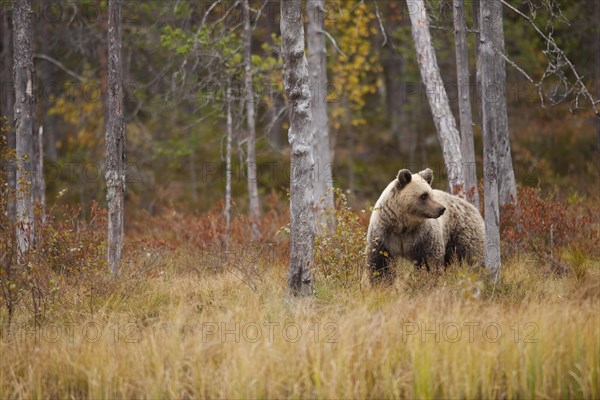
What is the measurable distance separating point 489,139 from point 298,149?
2.16 meters

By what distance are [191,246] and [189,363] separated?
6696mm

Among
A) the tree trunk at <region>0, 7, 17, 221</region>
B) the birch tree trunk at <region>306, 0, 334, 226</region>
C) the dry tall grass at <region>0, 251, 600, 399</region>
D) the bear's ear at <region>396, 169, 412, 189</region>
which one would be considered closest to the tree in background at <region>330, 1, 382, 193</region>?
the birch tree trunk at <region>306, 0, 334, 226</region>

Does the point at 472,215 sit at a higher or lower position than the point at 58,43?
lower

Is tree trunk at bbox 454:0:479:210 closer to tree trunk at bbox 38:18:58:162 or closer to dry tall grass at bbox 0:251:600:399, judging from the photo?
dry tall grass at bbox 0:251:600:399

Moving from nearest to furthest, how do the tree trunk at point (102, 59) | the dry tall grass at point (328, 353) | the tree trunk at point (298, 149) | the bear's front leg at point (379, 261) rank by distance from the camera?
1. the dry tall grass at point (328, 353)
2. the tree trunk at point (298, 149)
3. the bear's front leg at point (379, 261)
4. the tree trunk at point (102, 59)

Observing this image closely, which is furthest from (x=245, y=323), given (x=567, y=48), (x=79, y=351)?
(x=567, y=48)

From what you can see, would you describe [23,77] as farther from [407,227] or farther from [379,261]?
[407,227]

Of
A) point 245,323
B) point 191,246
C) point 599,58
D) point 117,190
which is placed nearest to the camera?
point 245,323

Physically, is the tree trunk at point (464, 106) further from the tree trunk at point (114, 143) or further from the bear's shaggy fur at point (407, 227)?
the tree trunk at point (114, 143)

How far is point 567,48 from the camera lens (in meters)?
17.4

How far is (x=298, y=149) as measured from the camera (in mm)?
7297

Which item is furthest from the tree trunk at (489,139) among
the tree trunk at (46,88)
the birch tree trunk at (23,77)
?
the tree trunk at (46,88)

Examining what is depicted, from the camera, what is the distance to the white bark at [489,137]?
7.44 metres

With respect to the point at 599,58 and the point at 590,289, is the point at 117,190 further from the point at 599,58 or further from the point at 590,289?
the point at 599,58
